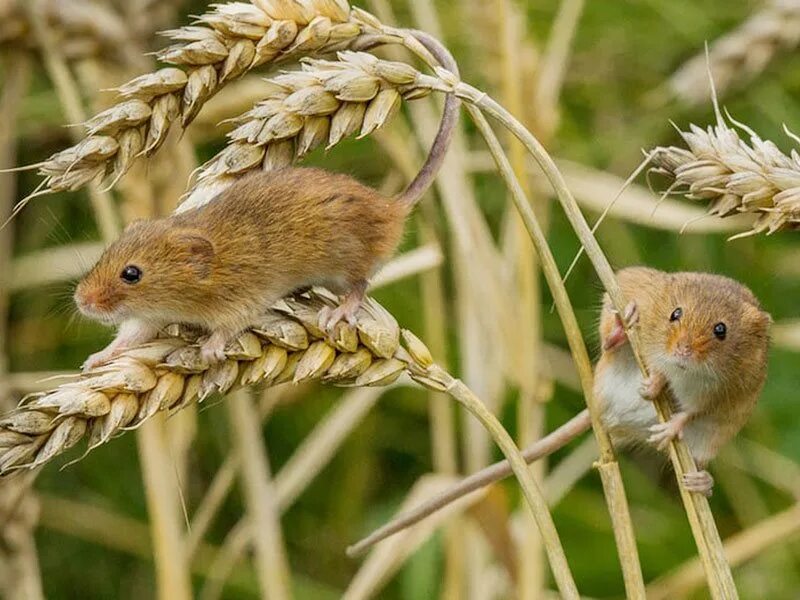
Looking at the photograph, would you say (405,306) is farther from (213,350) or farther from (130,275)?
(213,350)

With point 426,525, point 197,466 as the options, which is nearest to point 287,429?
point 197,466

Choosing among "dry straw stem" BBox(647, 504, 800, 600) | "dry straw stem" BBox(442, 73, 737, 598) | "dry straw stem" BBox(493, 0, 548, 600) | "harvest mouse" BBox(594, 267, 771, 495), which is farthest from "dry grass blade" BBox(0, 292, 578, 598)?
"dry straw stem" BBox(647, 504, 800, 600)

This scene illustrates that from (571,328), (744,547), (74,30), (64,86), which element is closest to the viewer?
(571,328)

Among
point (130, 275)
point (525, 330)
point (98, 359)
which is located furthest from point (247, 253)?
point (525, 330)

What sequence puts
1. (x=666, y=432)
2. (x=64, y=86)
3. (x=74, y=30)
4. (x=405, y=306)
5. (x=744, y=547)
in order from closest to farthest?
(x=666, y=432) → (x=64, y=86) → (x=74, y=30) → (x=744, y=547) → (x=405, y=306)

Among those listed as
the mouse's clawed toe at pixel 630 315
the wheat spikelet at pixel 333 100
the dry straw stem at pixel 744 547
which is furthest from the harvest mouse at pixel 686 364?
the dry straw stem at pixel 744 547

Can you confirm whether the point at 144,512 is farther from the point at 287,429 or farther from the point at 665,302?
the point at 665,302
